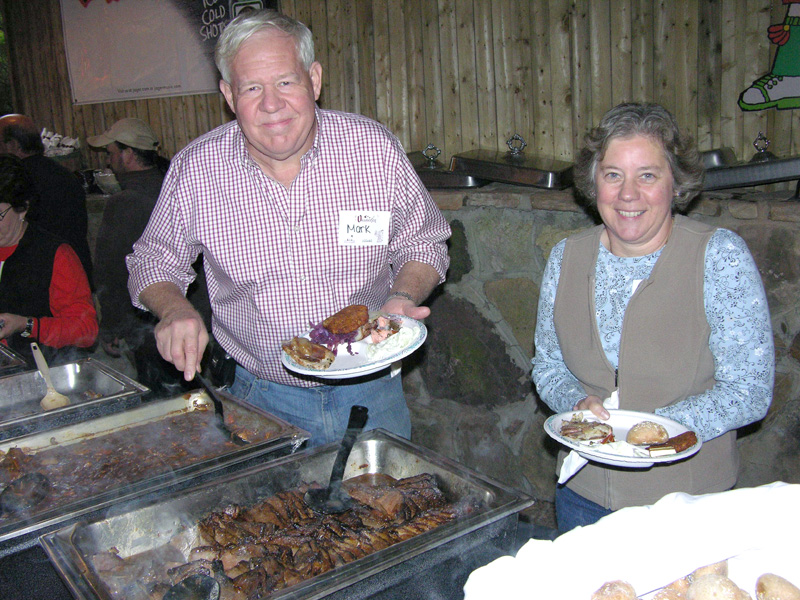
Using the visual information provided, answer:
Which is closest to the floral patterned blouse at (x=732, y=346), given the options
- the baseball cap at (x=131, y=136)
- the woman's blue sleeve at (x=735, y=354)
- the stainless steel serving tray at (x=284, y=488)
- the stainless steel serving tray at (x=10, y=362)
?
the woman's blue sleeve at (x=735, y=354)

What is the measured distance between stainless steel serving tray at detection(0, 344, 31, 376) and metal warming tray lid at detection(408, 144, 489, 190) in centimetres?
228

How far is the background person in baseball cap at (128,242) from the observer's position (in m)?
4.20

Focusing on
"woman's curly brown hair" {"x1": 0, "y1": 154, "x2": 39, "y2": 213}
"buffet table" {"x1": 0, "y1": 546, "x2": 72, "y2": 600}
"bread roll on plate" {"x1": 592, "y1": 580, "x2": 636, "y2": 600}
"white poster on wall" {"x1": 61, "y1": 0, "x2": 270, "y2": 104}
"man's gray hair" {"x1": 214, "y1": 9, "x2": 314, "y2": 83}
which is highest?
"white poster on wall" {"x1": 61, "y1": 0, "x2": 270, "y2": 104}

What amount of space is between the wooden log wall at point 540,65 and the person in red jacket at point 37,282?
2.09m

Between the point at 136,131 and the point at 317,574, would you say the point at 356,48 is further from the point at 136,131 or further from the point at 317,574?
the point at 317,574

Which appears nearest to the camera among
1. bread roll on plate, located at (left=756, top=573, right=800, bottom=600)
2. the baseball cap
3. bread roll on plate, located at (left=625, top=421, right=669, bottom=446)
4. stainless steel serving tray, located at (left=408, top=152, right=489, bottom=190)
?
bread roll on plate, located at (left=756, top=573, right=800, bottom=600)

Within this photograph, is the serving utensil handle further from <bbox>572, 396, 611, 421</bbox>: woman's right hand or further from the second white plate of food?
<bbox>572, 396, 611, 421</bbox>: woman's right hand

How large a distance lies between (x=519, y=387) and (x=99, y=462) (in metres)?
2.30

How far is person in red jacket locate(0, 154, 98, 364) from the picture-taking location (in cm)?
341

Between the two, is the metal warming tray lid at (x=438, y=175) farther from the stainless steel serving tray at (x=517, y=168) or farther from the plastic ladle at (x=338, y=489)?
the plastic ladle at (x=338, y=489)

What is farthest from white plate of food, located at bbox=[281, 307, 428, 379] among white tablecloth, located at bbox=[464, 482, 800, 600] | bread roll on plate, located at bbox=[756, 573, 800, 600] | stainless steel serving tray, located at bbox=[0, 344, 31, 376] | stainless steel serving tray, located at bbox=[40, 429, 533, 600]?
stainless steel serving tray, located at bbox=[0, 344, 31, 376]

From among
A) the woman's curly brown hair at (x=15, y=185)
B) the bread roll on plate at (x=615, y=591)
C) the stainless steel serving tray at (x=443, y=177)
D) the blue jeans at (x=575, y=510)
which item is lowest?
the blue jeans at (x=575, y=510)

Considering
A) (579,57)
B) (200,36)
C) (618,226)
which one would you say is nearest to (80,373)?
(618,226)

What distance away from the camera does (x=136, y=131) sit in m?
4.70
